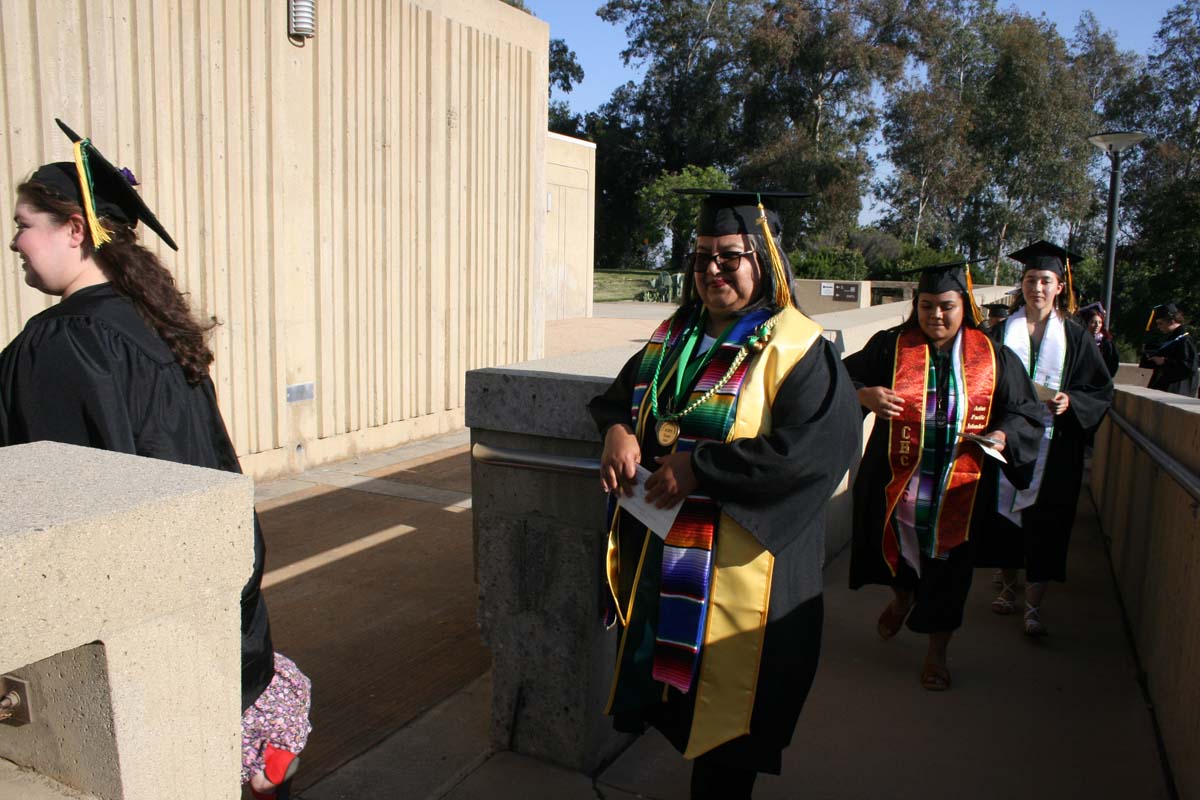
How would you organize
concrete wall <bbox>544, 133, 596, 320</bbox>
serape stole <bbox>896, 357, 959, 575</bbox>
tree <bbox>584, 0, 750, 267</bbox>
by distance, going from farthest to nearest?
1. tree <bbox>584, 0, 750, 267</bbox>
2. concrete wall <bbox>544, 133, 596, 320</bbox>
3. serape stole <bbox>896, 357, 959, 575</bbox>

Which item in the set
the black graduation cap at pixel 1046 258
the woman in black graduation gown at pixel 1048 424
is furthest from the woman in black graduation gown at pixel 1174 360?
the black graduation cap at pixel 1046 258

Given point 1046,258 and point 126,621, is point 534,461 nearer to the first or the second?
point 126,621

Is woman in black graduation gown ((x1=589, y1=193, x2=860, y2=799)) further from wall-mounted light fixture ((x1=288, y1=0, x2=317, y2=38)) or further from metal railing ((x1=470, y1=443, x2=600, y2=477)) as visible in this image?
wall-mounted light fixture ((x1=288, y1=0, x2=317, y2=38))

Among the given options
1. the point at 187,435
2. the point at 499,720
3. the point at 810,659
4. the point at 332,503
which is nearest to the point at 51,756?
the point at 187,435

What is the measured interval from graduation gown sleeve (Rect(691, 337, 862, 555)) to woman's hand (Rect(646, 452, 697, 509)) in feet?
0.10

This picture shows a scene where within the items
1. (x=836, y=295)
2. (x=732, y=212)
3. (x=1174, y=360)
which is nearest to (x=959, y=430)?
(x=732, y=212)

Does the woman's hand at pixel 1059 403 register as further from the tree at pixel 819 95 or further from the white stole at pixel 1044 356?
the tree at pixel 819 95

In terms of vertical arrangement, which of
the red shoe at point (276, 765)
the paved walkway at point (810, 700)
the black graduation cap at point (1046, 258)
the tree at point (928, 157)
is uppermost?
the tree at point (928, 157)

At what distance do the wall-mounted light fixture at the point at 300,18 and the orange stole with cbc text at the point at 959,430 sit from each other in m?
5.19

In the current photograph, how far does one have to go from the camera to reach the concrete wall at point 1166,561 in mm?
3361

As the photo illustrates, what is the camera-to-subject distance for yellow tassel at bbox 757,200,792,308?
2613 millimetres

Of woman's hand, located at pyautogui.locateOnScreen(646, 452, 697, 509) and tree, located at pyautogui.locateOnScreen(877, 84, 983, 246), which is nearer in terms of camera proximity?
woman's hand, located at pyautogui.locateOnScreen(646, 452, 697, 509)

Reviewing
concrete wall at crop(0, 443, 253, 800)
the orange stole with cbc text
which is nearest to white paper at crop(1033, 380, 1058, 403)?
the orange stole with cbc text

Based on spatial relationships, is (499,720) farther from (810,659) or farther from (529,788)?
(810,659)
